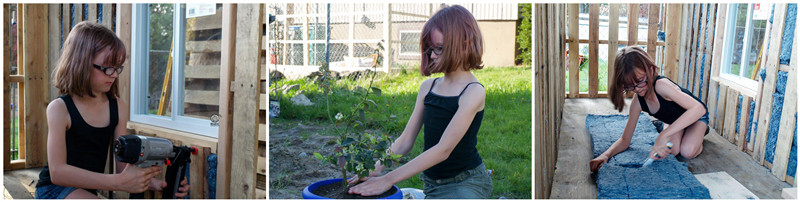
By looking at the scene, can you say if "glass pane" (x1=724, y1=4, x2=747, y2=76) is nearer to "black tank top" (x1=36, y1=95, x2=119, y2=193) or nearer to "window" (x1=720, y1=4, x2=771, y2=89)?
"window" (x1=720, y1=4, x2=771, y2=89)

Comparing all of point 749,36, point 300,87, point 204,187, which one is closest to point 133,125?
point 204,187

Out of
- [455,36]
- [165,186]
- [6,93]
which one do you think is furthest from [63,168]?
[6,93]

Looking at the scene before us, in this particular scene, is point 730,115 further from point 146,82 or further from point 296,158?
point 146,82

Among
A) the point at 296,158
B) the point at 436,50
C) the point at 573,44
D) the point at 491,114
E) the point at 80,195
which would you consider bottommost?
the point at 296,158

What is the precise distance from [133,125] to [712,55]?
450 cm

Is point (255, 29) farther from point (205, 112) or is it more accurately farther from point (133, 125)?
point (133, 125)

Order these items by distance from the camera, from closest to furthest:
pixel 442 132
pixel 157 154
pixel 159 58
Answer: pixel 442 132, pixel 157 154, pixel 159 58

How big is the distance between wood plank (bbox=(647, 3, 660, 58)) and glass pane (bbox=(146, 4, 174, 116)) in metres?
5.25

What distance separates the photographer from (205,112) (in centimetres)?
301

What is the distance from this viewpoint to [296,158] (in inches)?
175

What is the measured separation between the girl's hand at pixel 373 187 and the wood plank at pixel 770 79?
2.66m

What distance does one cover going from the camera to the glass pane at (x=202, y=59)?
9.73 ft

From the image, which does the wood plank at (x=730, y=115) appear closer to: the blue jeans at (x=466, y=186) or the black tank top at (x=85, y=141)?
the blue jeans at (x=466, y=186)

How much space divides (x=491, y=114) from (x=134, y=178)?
11.2 feet
